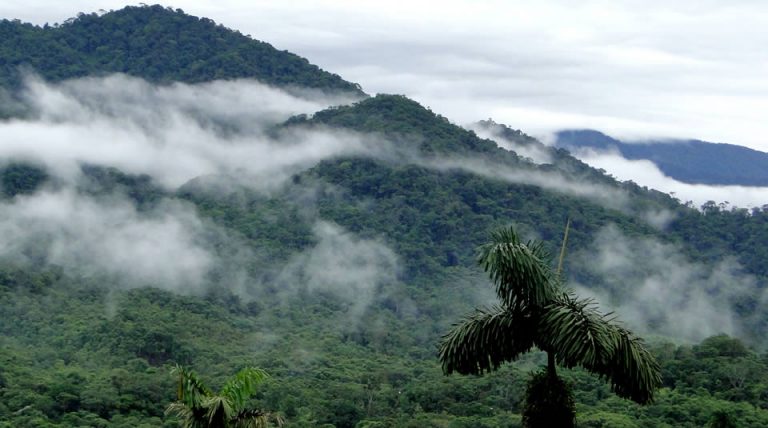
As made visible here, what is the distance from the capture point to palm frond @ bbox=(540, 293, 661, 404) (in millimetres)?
9133

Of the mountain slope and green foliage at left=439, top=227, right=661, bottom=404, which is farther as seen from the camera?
the mountain slope

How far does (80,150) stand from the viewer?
105 m

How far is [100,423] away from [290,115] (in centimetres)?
7372

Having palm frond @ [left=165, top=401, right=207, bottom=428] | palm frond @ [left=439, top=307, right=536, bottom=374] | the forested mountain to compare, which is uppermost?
palm frond @ [left=439, top=307, right=536, bottom=374]

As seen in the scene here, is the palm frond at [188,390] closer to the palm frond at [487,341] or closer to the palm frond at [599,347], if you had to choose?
the palm frond at [487,341]

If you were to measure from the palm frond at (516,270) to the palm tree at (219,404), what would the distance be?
219 cm

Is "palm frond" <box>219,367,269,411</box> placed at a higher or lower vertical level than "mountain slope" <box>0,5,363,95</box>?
lower

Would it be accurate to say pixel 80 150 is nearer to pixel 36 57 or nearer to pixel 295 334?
pixel 36 57

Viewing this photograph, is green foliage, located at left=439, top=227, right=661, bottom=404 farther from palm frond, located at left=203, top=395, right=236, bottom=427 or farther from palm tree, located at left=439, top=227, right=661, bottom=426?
palm frond, located at left=203, top=395, right=236, bottom=427

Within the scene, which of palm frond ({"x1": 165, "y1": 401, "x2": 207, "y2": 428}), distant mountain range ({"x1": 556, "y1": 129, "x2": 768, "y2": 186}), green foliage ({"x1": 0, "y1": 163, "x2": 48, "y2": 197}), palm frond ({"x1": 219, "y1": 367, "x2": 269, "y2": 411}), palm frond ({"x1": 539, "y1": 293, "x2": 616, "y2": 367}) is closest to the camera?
palm frond ({"x1": 539, "y1": 293, "x2": 616, "y2": 367})

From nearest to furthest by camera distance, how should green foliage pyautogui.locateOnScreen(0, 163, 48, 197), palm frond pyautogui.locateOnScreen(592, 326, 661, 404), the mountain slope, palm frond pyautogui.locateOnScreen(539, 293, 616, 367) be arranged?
1. palm frond pyautogui.locateOnScreen(539, 293, 616, 367)
2. palm frond pyautogui.locateOnScreen(592, 326, 661, 404)
3. green foliage pyautogui.locateOnScreen(0, 163, 48, 197)
4. the mountain slope

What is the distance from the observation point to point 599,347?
30.0 feet

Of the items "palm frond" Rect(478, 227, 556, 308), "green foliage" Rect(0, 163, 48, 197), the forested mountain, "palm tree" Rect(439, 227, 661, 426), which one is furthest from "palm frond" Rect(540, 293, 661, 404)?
"green foliage" Rect(0, 163, 48, 197)

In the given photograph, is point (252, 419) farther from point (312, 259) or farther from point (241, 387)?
point (312, 259)
